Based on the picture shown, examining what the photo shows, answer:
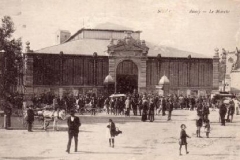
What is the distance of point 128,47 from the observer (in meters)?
30.3

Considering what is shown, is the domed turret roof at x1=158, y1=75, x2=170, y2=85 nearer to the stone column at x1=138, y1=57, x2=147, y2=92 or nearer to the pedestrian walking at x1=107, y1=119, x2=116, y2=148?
the stone column at x1=138, y1=57, x2=147, y2=92

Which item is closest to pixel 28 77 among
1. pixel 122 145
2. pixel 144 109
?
pixel 144 109

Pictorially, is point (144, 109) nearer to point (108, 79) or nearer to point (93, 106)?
point (93, 106)

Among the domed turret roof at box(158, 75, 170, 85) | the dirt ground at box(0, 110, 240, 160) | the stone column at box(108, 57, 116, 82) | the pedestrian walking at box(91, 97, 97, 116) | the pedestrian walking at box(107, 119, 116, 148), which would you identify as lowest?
the dirt ground at box(0, 110, 240, 160)

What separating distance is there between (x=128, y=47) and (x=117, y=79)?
8.06 feet

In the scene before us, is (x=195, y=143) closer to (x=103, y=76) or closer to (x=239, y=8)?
(x=239, y=8)

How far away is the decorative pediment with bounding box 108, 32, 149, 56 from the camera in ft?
97.9

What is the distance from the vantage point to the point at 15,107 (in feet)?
78.5

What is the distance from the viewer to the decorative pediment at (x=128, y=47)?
1175 inches

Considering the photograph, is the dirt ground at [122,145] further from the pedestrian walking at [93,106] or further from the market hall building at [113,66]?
the market hall building at [113,66]

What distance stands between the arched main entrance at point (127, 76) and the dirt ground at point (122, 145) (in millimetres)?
14630

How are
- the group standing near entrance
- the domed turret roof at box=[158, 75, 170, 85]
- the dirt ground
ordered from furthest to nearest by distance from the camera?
the domed turret roof at box=[158, 75, 170, 85] → the group standing near entrance → the dirt ground

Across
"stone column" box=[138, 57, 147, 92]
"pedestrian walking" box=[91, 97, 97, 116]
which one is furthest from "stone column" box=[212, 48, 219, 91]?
"pedestrian walking" box=[91, 97, 97, 116]

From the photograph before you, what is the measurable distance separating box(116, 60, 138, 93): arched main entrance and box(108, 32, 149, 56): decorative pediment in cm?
75
